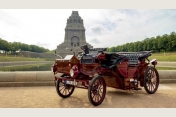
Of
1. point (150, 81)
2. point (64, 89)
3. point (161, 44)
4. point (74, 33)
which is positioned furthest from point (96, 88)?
point (74, 33)

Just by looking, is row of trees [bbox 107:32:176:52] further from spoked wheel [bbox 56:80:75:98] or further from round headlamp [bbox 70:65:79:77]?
round headlamp [bbox 70:65:79:77]

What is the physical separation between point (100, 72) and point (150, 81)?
252cm

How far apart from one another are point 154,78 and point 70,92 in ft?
12.0

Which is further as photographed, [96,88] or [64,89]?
[64,89]

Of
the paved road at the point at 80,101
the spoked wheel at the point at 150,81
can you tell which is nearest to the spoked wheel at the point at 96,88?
the paved road at the point at 80,101

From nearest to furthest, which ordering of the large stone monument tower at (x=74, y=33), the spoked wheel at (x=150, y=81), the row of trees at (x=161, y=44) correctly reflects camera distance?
the spoked wheel at (x=150, y=81) < the row of trees at (x=161, y=44) < the large stone monument tower at (x=74, y=33)

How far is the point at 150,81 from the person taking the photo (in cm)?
682

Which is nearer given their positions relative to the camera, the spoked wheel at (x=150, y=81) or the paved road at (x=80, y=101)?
the paved road at (x=80, y=101)

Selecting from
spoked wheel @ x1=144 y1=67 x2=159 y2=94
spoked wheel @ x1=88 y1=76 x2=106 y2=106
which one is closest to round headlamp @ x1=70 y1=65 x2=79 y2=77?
spoked wheel @ x1=88 y1=76 x2=106 y2=106

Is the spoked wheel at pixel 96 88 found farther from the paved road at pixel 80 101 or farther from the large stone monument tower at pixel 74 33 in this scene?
the large stone monument tower at pixel 74 33

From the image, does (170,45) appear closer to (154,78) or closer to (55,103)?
(154,78)

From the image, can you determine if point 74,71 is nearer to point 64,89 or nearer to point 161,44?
point 64,89

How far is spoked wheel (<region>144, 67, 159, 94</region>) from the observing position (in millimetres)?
6606

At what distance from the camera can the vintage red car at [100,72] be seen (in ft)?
16.6
